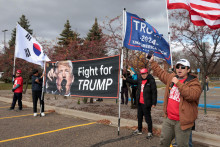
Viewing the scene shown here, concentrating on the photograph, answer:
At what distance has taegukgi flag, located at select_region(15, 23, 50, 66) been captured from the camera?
7.78 metres

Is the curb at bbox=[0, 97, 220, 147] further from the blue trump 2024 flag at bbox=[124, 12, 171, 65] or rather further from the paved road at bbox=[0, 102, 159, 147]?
the blue trump 2024 flag at bbox=[124, 12, 171, 65]

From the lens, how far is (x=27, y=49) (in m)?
7.82

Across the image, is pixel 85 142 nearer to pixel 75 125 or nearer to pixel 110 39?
pixel 75 125

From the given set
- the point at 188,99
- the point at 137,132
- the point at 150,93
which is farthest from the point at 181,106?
the point at 137,132

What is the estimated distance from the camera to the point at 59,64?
794 cm

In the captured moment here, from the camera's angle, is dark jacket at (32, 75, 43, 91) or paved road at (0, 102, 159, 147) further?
dark jacket at (32, 75, 43, 91)

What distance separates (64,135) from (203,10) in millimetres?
4716

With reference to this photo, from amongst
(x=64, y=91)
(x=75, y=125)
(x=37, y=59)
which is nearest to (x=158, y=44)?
(x=75, y=125)

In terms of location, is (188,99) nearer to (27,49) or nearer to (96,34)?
(27,49)

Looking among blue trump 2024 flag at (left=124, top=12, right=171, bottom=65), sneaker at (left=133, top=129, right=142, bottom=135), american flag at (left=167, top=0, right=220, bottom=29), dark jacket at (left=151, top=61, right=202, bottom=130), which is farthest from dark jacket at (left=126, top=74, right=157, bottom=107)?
dark jacket at (left=151, top=61, right=202, bottom=130)

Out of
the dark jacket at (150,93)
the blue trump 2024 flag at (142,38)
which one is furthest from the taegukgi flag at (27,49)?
the dark jacket at (150,93)

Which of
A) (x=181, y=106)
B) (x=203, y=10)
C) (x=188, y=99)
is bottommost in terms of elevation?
(x=181, y=106)

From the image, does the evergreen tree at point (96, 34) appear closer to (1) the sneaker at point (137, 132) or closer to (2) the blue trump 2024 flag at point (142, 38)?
(2) the blue trump 2024 flag at point (142, 38)

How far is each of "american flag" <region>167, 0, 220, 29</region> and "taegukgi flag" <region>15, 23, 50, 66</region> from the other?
5.55 metres
